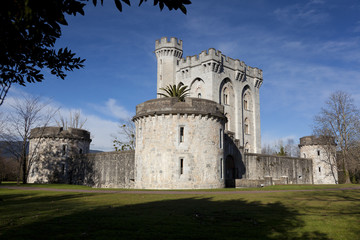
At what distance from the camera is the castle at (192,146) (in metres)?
23.2

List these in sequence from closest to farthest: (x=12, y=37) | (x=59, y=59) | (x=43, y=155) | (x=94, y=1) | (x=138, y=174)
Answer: (x=94, y=1) < (x=12, y=37) < (x=59, y=59) < (x=138, y=174) < (x=43, y=155)

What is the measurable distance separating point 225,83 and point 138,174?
27932mm

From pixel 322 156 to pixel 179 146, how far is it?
2958 cm

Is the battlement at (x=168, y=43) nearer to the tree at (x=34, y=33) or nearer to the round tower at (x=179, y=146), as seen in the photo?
the round tower at (x=179, y=146)

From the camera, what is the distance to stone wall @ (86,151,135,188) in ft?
98.0

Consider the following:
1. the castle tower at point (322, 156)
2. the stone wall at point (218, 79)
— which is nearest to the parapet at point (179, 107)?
the stone wall at point (218, 79)

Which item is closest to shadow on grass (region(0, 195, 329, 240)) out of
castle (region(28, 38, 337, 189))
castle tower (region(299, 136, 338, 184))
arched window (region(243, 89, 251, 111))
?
castle (region(28, 38, 337, 189))

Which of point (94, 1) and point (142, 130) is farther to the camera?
point (142, 130)

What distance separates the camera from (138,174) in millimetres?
24328

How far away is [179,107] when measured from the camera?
23.4 meters

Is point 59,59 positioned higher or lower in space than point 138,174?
higher

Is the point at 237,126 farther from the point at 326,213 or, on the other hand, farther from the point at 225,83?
the point at 326,213

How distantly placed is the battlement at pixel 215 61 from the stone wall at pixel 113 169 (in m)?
21.1

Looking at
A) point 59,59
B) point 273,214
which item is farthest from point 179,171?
point 59,59
